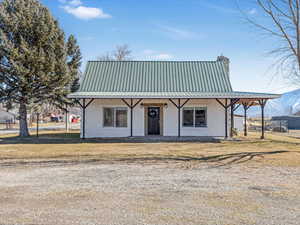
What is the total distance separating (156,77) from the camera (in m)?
18.2

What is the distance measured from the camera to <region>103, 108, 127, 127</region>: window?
16875 millimetres

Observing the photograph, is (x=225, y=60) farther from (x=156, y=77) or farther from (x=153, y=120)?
(x=153, y=120)

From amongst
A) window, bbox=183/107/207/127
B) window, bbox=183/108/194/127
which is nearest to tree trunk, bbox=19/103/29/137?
window, bbox=183/108/194/127

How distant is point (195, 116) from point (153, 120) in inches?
108

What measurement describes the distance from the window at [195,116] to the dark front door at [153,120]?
5.91ft

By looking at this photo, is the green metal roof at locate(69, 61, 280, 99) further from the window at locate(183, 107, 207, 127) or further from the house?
the window at locate(183, 107, 207, 127)

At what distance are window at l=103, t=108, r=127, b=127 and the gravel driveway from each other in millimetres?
8960

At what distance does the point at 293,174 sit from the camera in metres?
7.12

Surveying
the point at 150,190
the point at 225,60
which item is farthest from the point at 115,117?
the point at 150,190

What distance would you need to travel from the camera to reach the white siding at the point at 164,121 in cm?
1667

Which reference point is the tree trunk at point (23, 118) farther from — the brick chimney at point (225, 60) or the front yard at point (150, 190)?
the brick chimney at point (225, 60)

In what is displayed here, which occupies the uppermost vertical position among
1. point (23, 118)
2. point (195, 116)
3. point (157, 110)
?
point (157, 110)

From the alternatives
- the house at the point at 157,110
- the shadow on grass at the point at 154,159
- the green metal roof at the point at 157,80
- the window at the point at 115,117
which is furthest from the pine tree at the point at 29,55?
the shadow on grass at the point at 154,159

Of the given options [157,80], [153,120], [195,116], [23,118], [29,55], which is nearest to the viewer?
[29,55]
